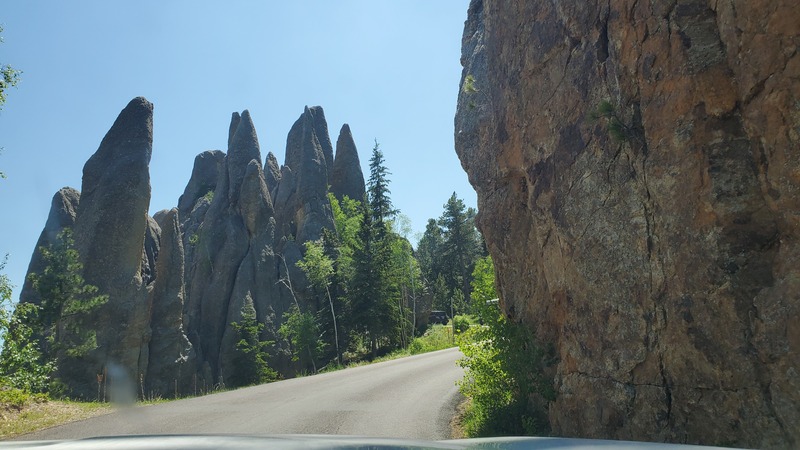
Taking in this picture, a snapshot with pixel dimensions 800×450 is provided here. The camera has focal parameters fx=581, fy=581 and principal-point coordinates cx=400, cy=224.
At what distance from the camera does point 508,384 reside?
418 inches

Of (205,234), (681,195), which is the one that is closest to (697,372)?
(681,195)

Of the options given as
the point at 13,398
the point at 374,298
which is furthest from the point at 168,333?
the point at 13,398

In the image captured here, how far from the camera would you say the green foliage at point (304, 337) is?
129 feet

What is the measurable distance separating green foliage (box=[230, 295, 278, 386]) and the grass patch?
23457 millimetres

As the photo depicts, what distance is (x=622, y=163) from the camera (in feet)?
23.6

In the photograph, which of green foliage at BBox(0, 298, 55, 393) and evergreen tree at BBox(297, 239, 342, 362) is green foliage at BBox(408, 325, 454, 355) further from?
green foliage at BBox(0, 298, 55, 393)

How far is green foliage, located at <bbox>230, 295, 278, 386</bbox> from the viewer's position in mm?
37781

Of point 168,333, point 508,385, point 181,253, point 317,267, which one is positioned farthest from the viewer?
point 317,267

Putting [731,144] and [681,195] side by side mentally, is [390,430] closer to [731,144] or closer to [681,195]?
[681,195]

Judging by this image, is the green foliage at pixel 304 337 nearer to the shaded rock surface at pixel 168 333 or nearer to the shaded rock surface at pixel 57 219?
the shaded rock surface at pixel 168 333

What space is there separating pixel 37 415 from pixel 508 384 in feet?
33.4

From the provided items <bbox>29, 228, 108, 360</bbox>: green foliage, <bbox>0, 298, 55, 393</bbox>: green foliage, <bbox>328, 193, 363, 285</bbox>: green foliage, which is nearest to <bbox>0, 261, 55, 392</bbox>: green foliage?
<bbox>0, 298, 55, 393</bbox>: green foliage

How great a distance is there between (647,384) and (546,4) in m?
6.10

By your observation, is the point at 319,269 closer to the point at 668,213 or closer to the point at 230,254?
the point at 230,254
